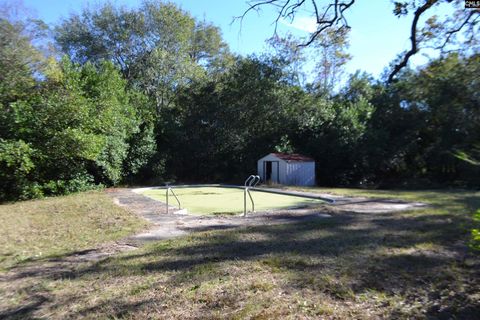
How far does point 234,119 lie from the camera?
26734 millimetres

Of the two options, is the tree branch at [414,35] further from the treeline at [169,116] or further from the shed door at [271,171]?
the shed door at [271,171]

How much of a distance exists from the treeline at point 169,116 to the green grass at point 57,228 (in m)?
4.19

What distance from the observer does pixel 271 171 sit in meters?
23.5

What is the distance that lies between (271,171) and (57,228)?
1562 centimetres

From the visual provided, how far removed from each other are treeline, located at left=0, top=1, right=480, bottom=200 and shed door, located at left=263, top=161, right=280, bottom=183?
237 centimetres

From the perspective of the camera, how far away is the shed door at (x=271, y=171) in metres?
22.9

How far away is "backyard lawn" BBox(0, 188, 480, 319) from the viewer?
153 inches

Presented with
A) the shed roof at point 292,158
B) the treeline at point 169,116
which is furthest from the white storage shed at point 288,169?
the treeline at point 169,116

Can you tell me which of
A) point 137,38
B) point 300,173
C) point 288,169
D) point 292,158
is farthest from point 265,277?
point 137,38

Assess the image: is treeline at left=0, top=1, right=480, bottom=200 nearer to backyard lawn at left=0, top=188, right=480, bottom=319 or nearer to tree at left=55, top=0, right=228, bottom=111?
tree at left=55, top=0, right=228, bottom=111

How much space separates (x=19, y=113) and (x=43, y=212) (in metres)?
5.82

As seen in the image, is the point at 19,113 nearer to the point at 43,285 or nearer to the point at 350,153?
the point at 43,285

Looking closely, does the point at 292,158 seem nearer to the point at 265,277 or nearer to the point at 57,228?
the point at 57,228

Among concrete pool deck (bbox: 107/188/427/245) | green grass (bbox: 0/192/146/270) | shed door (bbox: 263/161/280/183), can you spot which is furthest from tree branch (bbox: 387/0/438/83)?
shed door (bbox: 263/161/280/183)
